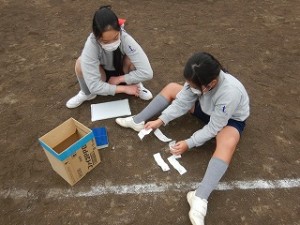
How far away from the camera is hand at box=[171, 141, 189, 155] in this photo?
106 inches

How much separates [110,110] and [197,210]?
144cm

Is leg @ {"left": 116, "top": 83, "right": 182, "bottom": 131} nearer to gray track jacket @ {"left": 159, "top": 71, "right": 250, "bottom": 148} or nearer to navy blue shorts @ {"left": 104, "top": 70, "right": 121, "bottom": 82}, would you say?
gray track jacket @ {"left": 159, "top": 71, "right": 250, "bottom": 148}

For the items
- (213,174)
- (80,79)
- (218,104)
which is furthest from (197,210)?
(80,79)

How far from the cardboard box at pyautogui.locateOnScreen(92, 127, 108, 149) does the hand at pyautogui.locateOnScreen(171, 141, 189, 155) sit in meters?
0.63

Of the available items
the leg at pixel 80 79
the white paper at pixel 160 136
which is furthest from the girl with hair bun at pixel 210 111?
the leg at pixel 80 79

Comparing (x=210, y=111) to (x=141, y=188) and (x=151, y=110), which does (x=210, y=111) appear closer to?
(x=151, y=110)

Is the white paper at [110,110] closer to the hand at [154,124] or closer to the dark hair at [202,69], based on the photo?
the hand at [154,124]

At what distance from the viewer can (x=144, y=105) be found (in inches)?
133

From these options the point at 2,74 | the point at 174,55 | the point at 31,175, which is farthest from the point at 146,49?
the point at 31,175

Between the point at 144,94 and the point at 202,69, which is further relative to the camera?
the point at 144,94

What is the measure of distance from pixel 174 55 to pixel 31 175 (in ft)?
7.30

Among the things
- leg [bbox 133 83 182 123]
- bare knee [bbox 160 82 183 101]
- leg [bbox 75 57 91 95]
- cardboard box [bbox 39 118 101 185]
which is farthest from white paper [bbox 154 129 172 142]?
leg [bbox 75 57 91 95]

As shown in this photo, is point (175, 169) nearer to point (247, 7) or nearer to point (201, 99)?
point (201, 99)

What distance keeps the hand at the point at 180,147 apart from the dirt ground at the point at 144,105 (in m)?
0.13
